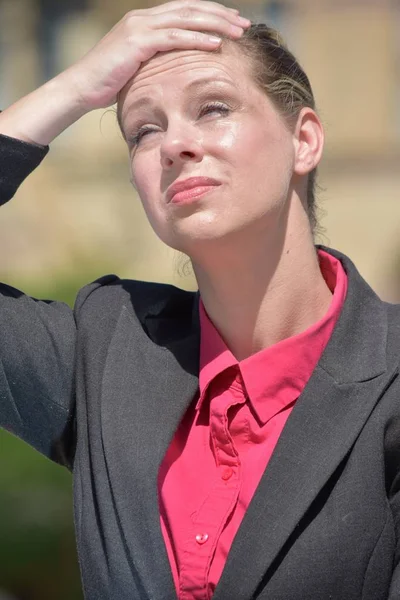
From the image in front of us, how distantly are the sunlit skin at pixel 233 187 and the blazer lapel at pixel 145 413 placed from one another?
0.43ft

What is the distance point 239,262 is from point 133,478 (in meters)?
0.51

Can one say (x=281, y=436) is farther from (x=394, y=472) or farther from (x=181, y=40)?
(x=181, y=40)

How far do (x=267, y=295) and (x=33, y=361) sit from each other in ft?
1.75

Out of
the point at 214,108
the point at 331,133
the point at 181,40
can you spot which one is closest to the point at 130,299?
the point at 214,108

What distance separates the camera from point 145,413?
2.15 meters

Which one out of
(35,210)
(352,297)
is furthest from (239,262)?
(35,210)

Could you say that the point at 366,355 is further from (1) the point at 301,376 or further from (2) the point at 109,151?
(2) the point at 109,151

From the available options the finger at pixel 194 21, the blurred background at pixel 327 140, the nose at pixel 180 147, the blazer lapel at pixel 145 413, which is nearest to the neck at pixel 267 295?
the blazer lapel at pixel 145 413

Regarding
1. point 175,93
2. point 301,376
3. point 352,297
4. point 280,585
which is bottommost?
point 280,585

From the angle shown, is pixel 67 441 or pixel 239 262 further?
pixel 67 441

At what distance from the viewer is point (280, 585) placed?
188 cm

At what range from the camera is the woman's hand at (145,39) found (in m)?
2.16

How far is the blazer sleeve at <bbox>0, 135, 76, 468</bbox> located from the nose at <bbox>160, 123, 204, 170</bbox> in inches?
14.1

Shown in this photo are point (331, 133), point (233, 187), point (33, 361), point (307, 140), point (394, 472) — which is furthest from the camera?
point (331, 133)
